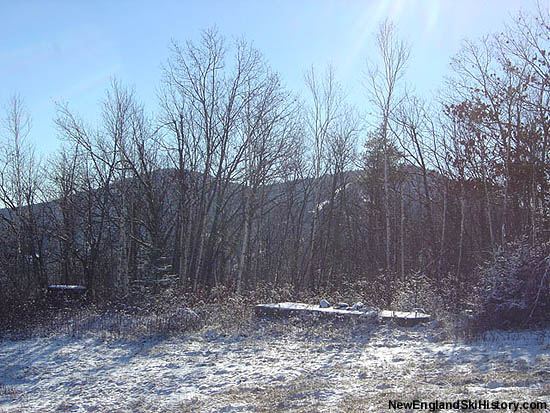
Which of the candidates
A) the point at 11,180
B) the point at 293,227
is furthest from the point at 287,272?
the point at 11,180

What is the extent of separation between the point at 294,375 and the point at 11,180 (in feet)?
66.0

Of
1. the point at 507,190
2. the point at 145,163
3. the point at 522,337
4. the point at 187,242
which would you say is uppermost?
the point at 145,163

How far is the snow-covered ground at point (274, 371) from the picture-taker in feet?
17.0

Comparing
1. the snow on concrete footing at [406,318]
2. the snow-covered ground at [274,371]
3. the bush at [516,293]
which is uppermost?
the bush at [516,293]

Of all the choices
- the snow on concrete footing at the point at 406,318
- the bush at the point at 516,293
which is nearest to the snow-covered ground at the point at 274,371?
the snow on concrete footing at the point at 406,318

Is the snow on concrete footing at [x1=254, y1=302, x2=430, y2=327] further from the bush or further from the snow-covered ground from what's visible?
the bush

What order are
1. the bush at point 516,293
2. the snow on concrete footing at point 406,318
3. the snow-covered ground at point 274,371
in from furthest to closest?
the snow on concrete footing at point 406,318, the bush at point 516,293, the snow-covered ground at point 274,371

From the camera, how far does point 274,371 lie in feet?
21.3

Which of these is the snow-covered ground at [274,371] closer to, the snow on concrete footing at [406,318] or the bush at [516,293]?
the snow on concrete footing at [406,318]

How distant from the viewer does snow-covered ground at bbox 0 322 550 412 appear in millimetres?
5176

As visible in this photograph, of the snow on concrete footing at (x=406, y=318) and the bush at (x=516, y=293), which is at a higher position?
the bush at (x=516, y=293)

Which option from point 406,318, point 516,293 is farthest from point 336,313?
point 516,293

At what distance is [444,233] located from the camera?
1822cm

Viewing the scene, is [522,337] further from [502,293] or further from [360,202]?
[360,202]
